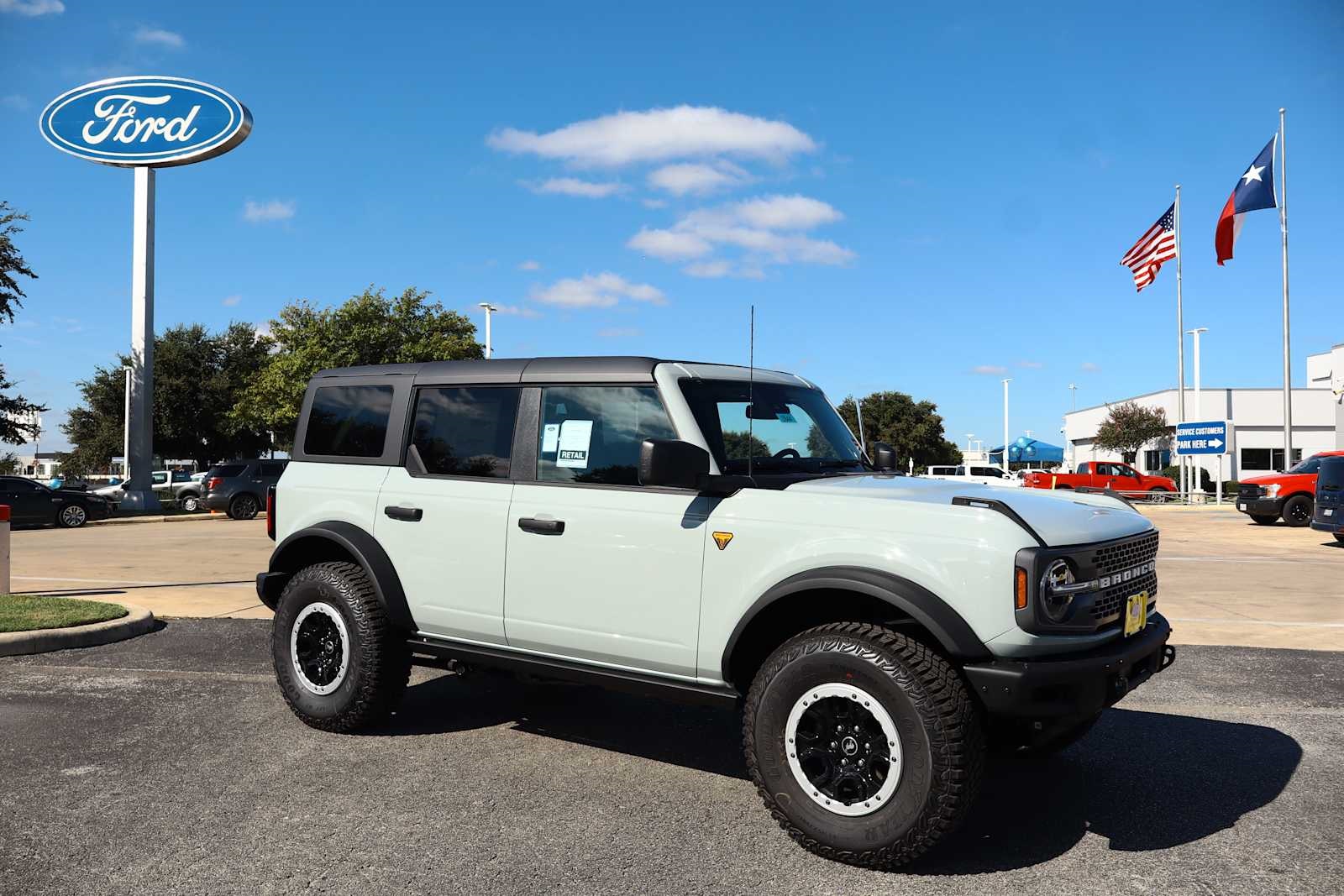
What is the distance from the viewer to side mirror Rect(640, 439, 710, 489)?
393cm

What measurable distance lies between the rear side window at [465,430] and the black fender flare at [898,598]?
5.40ft

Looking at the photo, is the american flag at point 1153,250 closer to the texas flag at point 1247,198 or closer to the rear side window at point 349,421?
the texas flag at point 1247,198

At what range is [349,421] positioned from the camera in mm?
5570

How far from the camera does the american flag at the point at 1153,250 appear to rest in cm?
3478

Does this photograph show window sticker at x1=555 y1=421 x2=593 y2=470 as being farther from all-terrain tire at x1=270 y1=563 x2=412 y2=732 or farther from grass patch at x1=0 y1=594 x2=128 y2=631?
grass patch at x1=0 y1=594 x2=128 y2=631

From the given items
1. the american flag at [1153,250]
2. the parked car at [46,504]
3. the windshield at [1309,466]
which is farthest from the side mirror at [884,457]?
the american flag at [1153,250]

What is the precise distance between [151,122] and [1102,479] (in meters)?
33.8

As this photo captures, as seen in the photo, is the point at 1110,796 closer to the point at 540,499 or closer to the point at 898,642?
the point at 898,642

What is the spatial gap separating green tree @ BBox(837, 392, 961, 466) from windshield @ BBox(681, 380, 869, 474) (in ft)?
207

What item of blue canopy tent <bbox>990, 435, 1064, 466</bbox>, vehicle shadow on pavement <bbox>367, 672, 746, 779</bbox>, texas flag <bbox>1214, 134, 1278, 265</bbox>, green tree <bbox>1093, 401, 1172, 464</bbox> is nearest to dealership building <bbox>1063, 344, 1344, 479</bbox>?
green tree <bbox>1093, 401, 1172, 464</bbox>

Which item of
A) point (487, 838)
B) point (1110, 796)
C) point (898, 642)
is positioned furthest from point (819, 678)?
point (1110, 796)

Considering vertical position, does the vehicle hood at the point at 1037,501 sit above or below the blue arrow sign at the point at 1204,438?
below

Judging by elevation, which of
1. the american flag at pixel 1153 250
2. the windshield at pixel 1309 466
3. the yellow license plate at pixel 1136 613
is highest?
the american flag at pixel 1153 250

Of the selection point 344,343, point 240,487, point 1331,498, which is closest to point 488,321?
point 344,343
